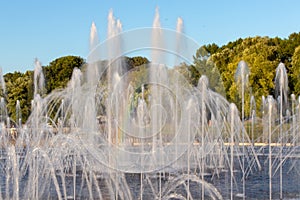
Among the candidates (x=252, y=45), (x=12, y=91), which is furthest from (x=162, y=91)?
(x=12, y=91)

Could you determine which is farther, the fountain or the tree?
the tree

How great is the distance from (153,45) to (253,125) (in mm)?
19561

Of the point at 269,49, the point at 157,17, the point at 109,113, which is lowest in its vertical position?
the point at 109,113

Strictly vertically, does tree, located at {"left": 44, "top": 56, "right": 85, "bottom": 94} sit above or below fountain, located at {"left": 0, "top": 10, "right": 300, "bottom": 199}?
above

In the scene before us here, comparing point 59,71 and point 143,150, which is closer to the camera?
point 143,150

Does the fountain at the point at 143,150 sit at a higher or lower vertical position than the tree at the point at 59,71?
lower

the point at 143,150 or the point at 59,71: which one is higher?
the point at 59,71

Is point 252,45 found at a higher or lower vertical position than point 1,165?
higher

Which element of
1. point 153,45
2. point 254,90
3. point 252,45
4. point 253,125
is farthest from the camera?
point 252,45

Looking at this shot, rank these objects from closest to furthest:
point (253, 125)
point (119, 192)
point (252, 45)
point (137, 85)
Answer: point (119, 192) < point (137, 85) < point (253, 125) < point (252, 45)

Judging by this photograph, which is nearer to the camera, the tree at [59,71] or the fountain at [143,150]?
the fountain at [143,150]

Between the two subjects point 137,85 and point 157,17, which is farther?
point 137,85

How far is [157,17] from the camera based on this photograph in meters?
16.0

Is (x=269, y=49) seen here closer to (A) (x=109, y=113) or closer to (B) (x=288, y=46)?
(B) (x=288, y=46)
